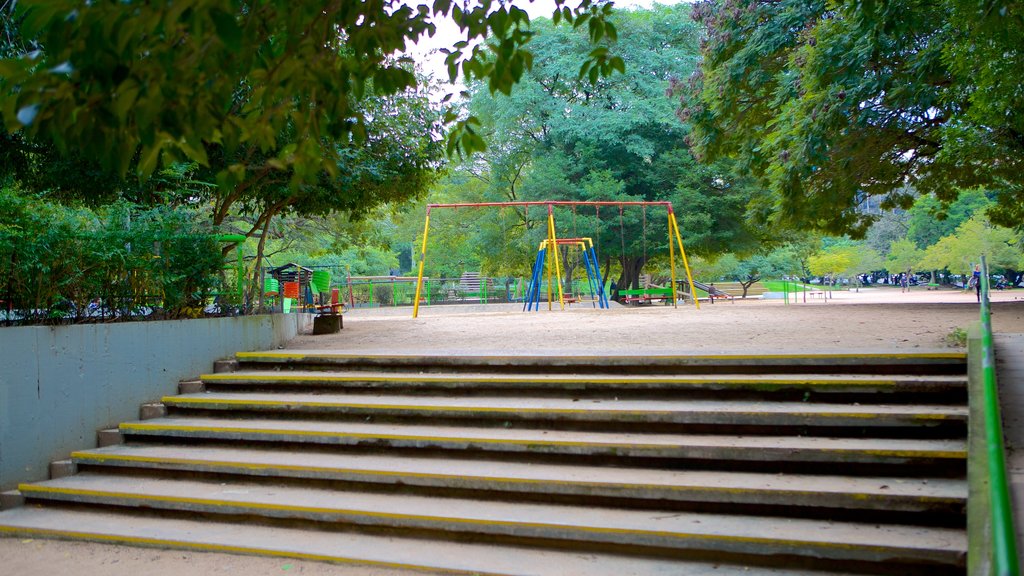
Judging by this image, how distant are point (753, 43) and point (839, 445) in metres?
11.6

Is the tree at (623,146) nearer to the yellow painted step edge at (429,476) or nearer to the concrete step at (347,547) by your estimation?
the yellow painted step edge at (429,476)

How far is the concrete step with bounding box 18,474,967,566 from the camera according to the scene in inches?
150

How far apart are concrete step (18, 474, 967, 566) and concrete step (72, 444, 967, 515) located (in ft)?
0.32

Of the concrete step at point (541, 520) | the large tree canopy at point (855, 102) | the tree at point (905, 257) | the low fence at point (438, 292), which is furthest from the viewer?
the tree at point (905, 257)

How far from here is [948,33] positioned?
1028 centimetres

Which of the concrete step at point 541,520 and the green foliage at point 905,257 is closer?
the concrete step at point 541,520

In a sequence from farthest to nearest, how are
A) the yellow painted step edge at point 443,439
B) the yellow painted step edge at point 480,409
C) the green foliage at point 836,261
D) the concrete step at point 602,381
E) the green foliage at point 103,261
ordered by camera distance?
1. the green foliage at point 836,261
2. the green foliage at point 103,261
3. the concrete step at point 602,381
4. the yellow painted step edge at point 480,409
5. the yellow painted step edge at point 443,439

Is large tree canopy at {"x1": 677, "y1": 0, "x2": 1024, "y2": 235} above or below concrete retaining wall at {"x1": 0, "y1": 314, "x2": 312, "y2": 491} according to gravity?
above

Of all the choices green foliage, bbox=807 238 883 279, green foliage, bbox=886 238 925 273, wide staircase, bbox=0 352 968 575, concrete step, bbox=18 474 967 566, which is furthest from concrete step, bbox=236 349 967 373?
green foliage, bbox=886 238 925 273

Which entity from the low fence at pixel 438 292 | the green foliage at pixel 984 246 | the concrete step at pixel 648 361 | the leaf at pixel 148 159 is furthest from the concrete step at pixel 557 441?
the green foliage at pixel 984 246

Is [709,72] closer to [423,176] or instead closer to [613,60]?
[423,176]

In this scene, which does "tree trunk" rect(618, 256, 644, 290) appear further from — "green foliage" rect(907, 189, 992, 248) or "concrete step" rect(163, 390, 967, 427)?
"green foliage" rect(907, 189, 992, 248)

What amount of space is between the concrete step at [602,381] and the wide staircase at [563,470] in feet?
0.06

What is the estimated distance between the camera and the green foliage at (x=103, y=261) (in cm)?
602
